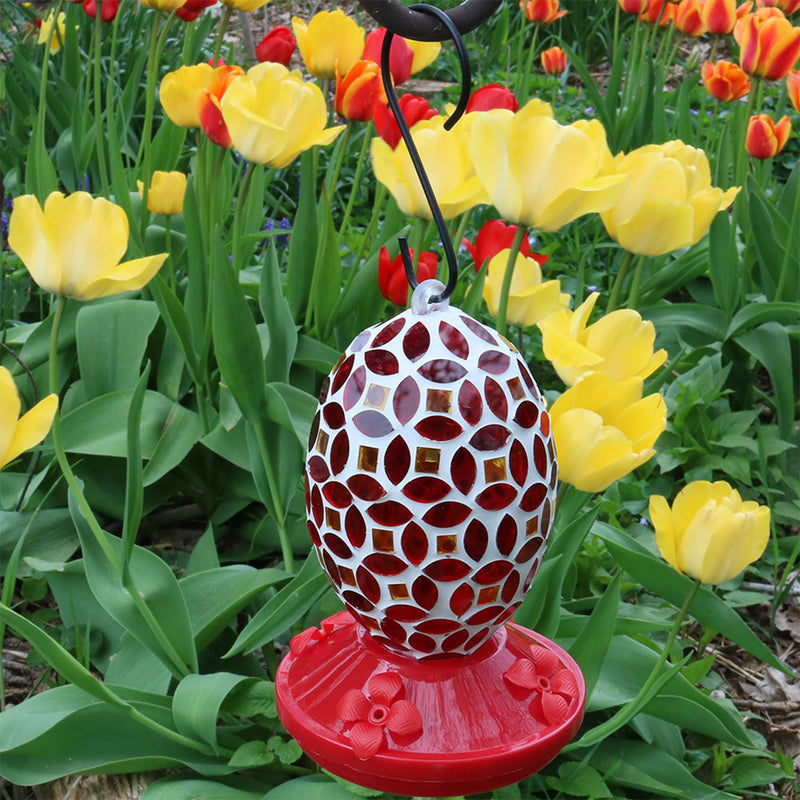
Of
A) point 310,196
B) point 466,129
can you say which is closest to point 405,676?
point 466,129

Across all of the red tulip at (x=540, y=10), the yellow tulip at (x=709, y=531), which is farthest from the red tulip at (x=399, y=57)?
the red tulip at (x=540, y=10)

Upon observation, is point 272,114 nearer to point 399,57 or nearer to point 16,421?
point 399,57

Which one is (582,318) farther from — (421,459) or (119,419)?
(119,419)

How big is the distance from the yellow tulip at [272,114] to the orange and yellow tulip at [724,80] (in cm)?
173

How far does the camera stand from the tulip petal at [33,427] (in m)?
0.80

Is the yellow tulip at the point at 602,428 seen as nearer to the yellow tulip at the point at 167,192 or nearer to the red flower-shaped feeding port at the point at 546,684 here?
the red flower-shaped feeding port at the point at 546,684

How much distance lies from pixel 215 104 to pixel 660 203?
0.66m

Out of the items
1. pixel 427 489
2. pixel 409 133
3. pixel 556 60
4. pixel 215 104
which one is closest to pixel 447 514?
pixel 427 489

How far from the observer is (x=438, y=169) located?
2.87 ft

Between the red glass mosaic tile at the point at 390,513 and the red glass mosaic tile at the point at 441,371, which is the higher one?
the red glass mosaic tile at the point at 441,371

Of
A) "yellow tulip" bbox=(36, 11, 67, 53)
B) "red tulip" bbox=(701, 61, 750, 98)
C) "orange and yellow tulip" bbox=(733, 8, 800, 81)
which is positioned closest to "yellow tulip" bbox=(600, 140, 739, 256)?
"orange and yellow tulip" bbox=(733, 8, 800, 81)

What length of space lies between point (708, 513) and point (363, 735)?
0.38 metres

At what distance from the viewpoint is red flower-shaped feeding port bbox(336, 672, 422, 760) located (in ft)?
2.21

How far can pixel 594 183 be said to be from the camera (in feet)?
2.65
